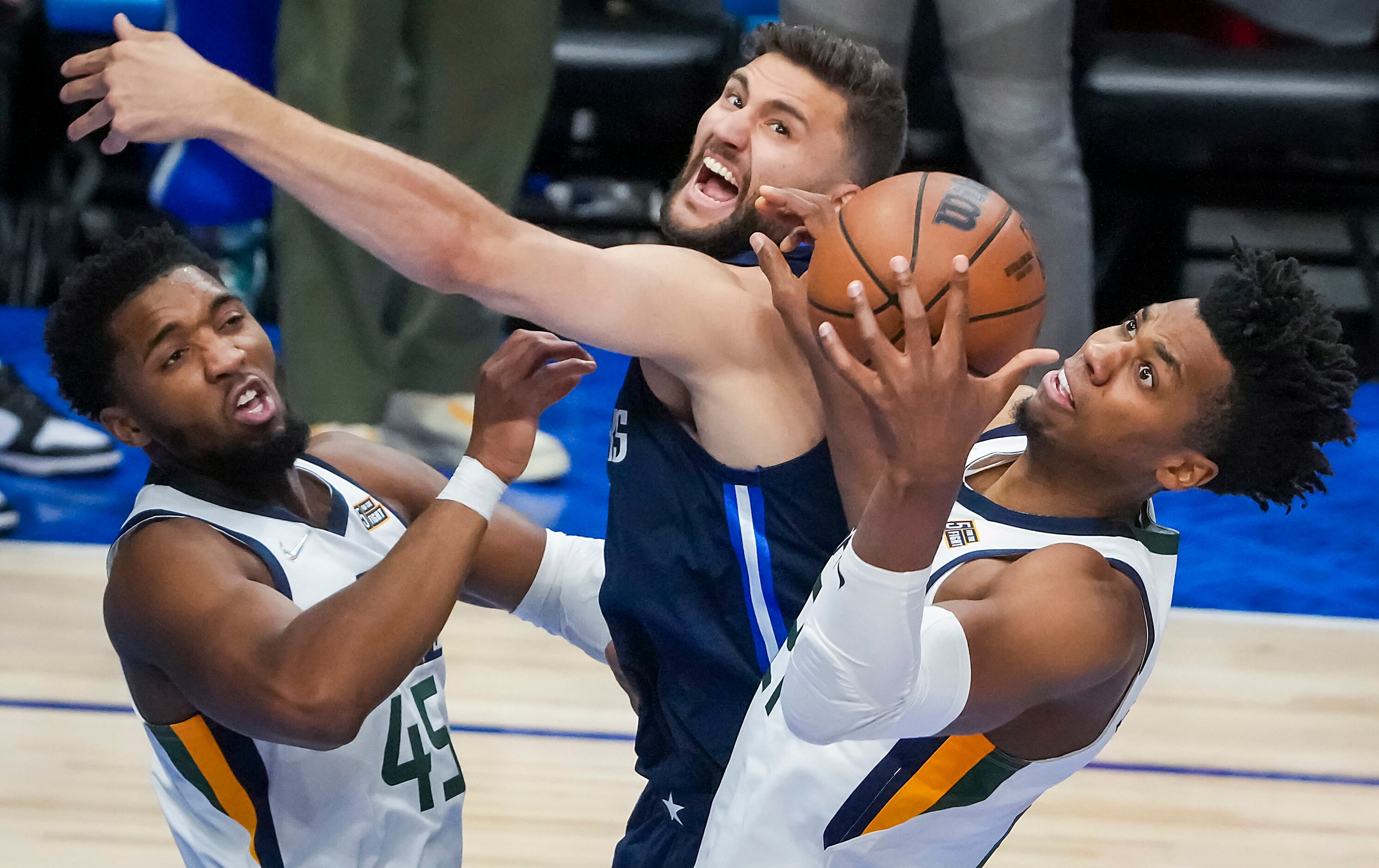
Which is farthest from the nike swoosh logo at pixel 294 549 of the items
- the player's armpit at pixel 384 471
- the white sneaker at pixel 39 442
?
the white sneaker at pixel 39 442

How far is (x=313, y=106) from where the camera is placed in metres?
4.57

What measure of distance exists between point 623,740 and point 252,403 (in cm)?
164

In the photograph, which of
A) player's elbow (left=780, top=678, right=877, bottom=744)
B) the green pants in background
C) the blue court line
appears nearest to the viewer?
player's elbow (left=780, top=678, right=877, bottom=744)

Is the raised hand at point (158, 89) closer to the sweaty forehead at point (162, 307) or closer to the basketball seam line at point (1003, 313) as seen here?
the sweaty forehead at point (162, 307)

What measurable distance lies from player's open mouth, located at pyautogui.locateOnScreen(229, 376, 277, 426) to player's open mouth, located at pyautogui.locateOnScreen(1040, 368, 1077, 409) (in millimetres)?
1270

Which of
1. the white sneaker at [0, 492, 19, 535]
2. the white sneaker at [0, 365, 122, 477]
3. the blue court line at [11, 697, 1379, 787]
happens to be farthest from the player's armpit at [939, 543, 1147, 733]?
the white sneaker at [0, 365, 122, 477]

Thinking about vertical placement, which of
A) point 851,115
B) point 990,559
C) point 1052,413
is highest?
point 851,115

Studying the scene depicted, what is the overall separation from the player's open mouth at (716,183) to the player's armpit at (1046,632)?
0.74m

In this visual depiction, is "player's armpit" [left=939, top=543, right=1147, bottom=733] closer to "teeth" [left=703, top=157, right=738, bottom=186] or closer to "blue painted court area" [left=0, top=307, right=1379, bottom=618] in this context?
"teeth" [left=703, top=157, right=738, bottom=186]

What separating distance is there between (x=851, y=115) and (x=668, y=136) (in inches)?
184

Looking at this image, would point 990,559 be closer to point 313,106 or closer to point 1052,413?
point 1052,413

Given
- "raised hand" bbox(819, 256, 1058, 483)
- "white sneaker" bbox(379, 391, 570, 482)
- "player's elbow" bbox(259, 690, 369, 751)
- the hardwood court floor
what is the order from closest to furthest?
"raised hand" bbox(819, 256, 1058, 483) → "player's elbow" bbox(259, 690, 369, 751) → the hardwood court floor → "white sneaker" bbox(379, 391, 570, 482)

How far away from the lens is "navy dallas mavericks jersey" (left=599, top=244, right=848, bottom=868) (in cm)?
213

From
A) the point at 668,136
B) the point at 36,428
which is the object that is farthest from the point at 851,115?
the point at 668,136
